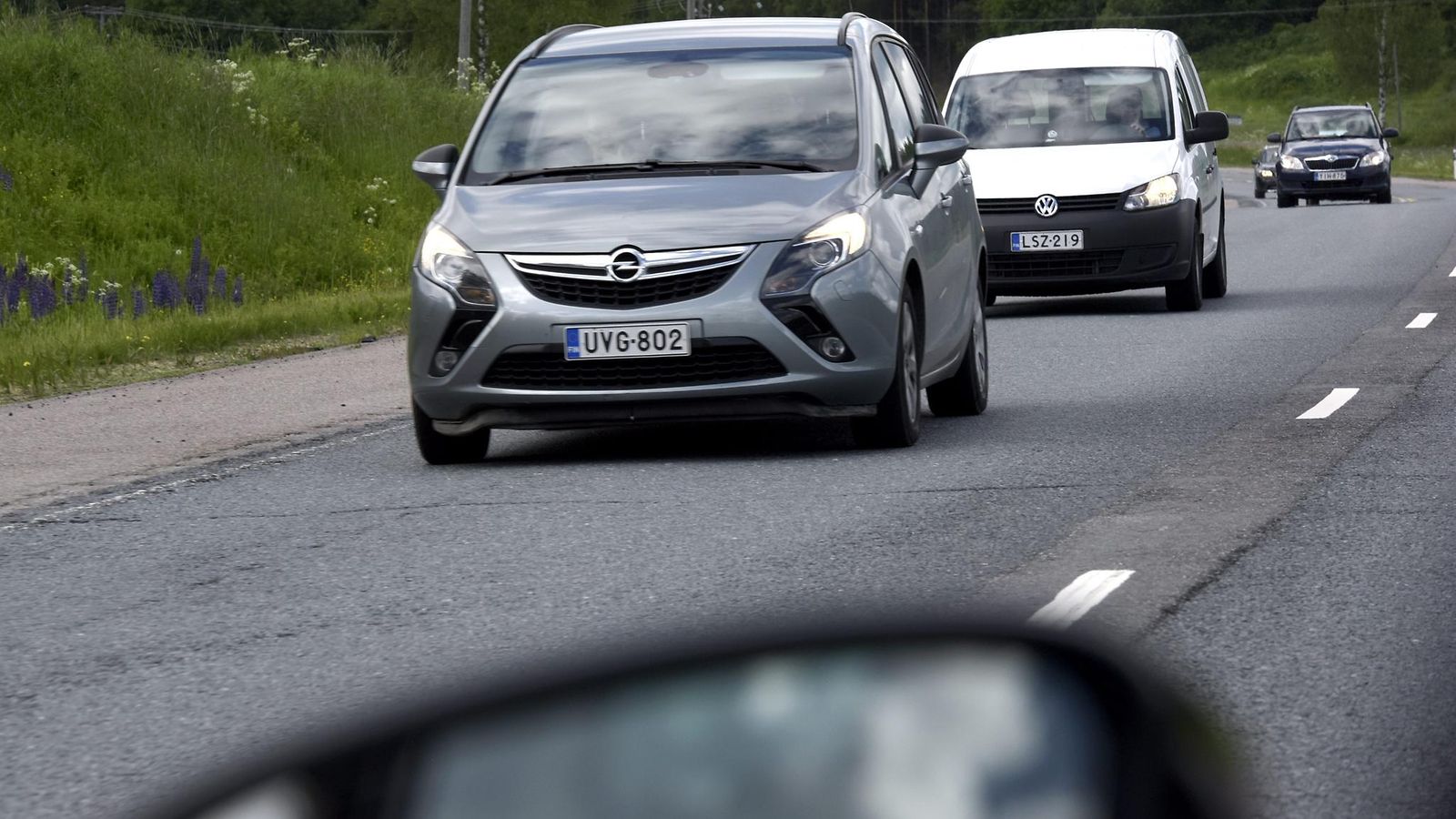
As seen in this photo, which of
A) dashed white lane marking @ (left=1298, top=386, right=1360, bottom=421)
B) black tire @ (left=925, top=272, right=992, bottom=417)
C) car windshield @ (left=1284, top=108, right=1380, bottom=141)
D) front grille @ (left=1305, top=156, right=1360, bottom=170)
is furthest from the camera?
car windshield @ (left=1284, top=108, right=1380, bottom=141)

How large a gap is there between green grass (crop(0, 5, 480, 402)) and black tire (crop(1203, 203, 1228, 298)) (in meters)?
6.15

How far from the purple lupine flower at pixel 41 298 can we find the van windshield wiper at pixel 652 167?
24.9 ft

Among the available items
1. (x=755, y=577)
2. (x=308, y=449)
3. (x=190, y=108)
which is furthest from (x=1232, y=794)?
(x=190, y=108)

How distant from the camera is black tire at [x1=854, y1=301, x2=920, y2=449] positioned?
28.1 feet

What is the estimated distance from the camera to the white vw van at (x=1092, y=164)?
51.6 feet

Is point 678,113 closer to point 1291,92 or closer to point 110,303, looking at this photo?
point 110,303

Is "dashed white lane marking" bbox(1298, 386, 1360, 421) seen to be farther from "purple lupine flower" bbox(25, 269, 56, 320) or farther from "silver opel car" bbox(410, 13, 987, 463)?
"purple lupine flower" bbox(25, 269, 56, 320)

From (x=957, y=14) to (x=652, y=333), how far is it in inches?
5550

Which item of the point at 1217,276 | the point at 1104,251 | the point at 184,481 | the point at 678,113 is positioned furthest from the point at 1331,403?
the point at 1217,276

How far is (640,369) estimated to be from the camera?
8250 mm

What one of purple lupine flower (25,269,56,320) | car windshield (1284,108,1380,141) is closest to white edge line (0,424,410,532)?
purple lupine flower (25,269,56,320)

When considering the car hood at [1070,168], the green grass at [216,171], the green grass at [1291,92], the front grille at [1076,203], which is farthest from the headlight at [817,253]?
the green grass at [1291,92]

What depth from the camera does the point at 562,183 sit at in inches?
343

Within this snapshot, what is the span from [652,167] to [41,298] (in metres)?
8.04
